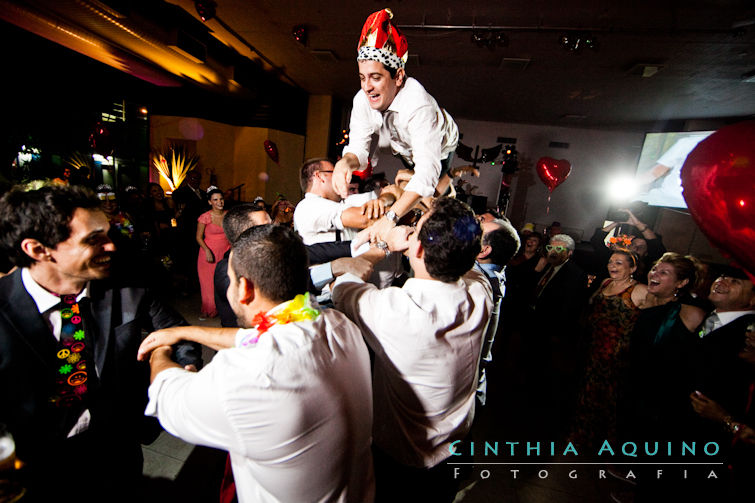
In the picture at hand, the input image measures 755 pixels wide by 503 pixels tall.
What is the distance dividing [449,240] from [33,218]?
165 cm

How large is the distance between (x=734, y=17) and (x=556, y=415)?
5.20 meters

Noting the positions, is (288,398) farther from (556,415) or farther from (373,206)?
(556,415)

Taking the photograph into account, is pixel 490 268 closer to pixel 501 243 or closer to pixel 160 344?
pixel 501 243

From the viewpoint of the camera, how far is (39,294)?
4.25 feet

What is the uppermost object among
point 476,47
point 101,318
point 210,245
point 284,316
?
point 476,47

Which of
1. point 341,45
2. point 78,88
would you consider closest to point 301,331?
point 341,45

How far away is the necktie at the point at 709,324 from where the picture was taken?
207 cm

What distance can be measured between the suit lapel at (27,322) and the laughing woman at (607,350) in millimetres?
3664

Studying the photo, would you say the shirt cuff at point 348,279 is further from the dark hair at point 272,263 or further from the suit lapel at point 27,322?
the suit lapel at point 27,322

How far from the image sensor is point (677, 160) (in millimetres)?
8281

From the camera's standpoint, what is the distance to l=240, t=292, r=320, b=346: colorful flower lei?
1062 millimetres

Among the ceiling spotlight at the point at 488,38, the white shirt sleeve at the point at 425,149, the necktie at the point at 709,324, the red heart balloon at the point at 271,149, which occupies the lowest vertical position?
the necktie at the point at 709,324

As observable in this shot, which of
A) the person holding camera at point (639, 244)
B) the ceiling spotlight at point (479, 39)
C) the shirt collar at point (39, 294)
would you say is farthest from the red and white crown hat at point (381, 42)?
the person holding camera at point (639, 244)

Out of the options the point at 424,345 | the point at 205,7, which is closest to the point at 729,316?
the point at 424,345
